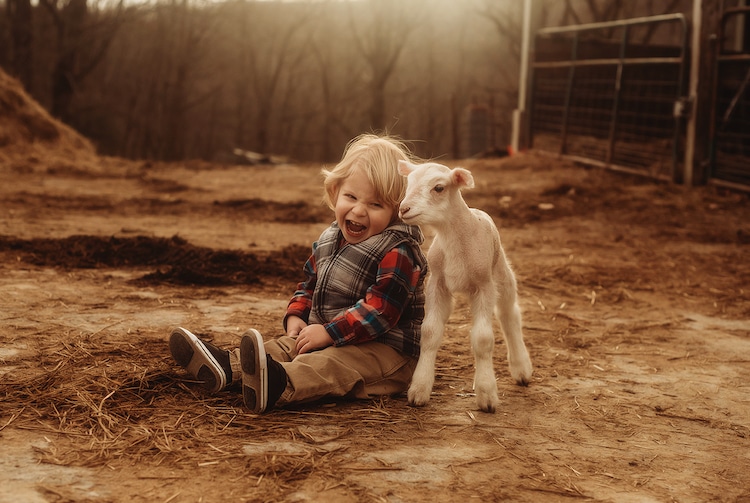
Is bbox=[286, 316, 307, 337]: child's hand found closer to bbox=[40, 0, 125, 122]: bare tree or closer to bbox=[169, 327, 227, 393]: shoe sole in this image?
bbox=[169, 327, 227, 393]: shoe sole

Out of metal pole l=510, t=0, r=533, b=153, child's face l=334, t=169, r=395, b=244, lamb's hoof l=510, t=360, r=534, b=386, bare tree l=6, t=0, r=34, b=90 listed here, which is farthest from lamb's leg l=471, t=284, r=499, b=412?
bare tree l=6, t=0, r=34, b=90

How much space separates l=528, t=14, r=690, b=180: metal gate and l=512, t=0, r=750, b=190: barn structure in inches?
0.7

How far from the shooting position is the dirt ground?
2.58 m

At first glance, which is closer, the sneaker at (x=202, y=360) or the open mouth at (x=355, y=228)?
the sneaker at (x=202, y=360)

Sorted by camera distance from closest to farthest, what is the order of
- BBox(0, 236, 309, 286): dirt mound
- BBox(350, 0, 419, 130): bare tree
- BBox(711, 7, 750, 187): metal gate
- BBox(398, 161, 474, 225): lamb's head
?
1. BBox(398, 161, 474, 225): lamb's head
2. BBox(0, 236, 309, 286): dirt mound
3. BBox(711, 7, 750, 187): metal gate
4. BBox(350, 0, 419, 130): bare tree

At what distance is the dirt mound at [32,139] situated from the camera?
13.0 meters

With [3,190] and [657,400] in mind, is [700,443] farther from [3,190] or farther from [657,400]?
[3,190]

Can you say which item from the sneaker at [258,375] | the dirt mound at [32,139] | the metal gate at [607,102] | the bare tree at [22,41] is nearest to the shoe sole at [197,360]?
the sneaker at [258,375]

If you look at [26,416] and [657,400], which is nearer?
[26,416]

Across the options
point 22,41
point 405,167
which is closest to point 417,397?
point 405,167

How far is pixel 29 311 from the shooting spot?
173 inches

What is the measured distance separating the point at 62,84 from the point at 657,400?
26.6 m

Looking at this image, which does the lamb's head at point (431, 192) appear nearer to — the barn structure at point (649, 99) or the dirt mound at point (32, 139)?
the barn structure at point (649, 99)

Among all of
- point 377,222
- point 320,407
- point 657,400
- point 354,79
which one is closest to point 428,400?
point 320,407
